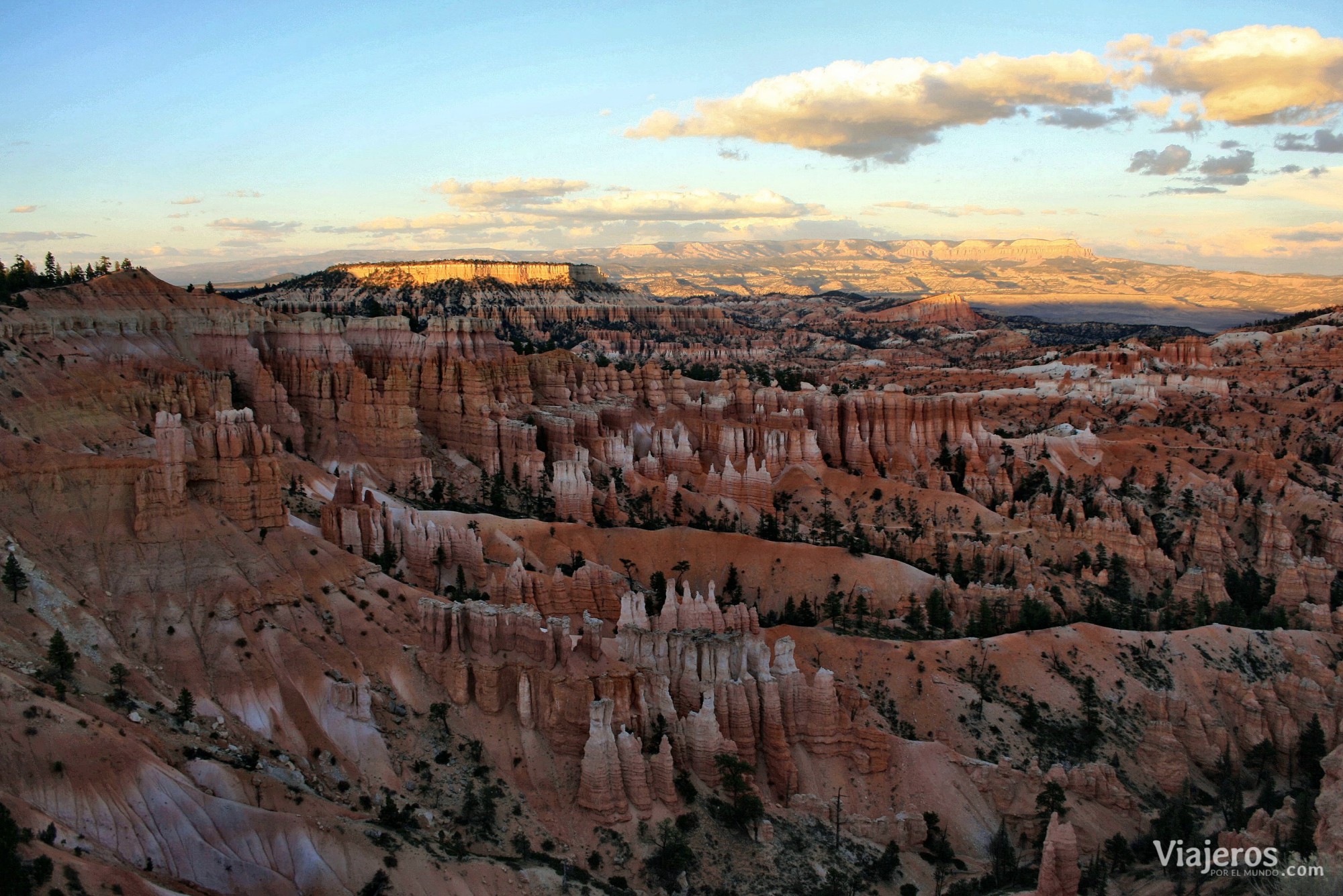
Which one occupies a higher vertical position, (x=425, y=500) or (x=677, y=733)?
(x=425, y=500)

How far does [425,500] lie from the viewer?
57.6m

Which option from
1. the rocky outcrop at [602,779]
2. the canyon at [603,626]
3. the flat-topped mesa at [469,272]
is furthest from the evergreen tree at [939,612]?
the flat-topped mesa at [469,272]

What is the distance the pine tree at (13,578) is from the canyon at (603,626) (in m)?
0.09

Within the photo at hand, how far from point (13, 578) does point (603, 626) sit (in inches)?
787

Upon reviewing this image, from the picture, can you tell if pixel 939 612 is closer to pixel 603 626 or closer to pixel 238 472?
pixel 603 626

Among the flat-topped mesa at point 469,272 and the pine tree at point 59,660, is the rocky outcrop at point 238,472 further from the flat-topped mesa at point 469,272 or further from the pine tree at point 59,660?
the flat-topped mesa at point 469,272

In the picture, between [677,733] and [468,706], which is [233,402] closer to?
[468,706]

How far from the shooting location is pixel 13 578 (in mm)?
29016

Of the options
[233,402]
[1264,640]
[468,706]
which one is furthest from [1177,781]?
[233,402]

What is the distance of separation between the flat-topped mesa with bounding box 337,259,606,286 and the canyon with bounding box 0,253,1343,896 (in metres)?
86.6

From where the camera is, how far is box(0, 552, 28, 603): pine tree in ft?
94.8

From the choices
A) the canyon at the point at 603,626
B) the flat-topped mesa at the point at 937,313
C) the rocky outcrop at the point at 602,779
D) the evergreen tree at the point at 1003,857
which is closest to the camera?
the canyon at the point at 603,626

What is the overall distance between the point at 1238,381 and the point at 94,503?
92.1m

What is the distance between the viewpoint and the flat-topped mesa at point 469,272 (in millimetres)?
158125
